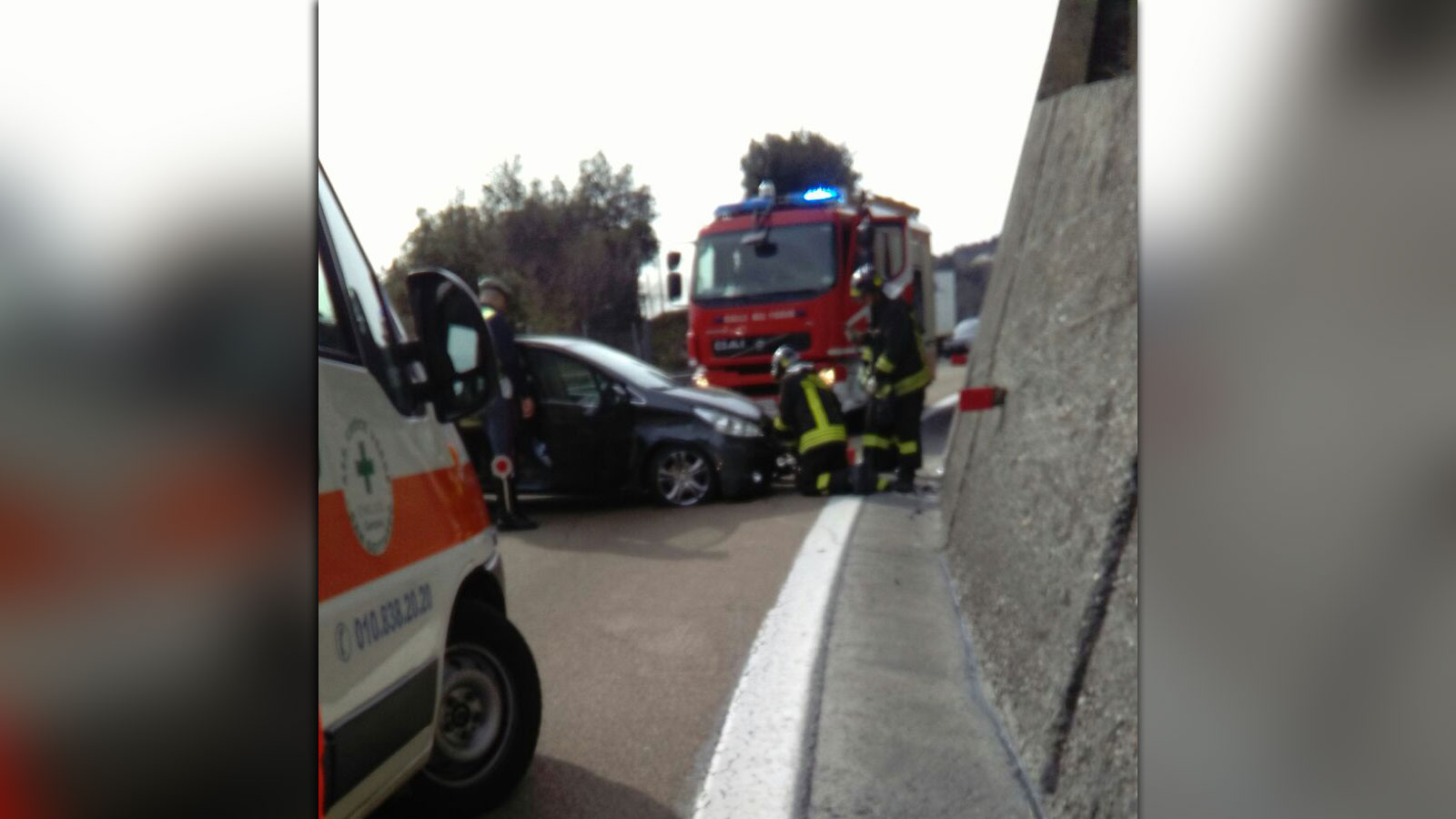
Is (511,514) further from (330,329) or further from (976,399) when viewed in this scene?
(976,399)

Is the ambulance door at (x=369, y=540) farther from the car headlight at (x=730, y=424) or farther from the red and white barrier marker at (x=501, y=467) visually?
the car headlight at (x=730, y=424)

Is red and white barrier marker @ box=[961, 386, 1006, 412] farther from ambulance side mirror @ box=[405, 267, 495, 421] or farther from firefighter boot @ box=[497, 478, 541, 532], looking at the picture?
ambulance side mirror @ box=[405, 267, 495, 421]

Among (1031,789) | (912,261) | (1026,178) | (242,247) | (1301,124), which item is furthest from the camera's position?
(912,261)

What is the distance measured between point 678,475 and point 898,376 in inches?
174

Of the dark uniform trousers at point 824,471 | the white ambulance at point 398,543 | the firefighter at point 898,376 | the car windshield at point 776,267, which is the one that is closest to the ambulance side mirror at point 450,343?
the white ambulance at point 398,543

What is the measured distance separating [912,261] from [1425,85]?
4.83m

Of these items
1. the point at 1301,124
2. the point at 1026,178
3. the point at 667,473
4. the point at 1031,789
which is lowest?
the point at 1031,789

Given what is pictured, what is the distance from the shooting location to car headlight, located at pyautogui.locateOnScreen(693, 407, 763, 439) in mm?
7100

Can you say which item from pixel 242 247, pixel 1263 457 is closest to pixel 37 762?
pixel 242 247

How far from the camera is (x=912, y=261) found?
603cm

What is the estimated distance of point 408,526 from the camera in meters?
2.34

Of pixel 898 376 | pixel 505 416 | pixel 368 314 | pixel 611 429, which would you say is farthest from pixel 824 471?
pixel 368 314

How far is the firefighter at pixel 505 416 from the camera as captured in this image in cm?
239

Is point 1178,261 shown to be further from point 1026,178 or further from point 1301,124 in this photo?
point 1026,178
